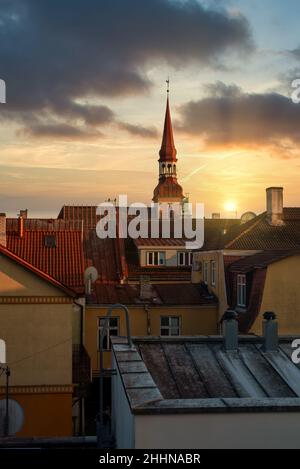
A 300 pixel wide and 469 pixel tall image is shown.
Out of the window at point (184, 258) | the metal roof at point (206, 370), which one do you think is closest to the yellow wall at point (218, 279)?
the window at point (184, 258)

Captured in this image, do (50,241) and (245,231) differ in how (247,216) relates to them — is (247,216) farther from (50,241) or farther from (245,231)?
(50,241)

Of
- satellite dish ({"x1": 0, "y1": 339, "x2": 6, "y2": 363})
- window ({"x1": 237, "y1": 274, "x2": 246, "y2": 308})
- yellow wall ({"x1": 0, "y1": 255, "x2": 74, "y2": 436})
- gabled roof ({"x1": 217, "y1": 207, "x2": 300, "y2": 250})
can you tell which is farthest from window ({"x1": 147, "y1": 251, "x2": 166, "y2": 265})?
satellite dish ({"x1": 0, "y1": 339, "x2": 6, "y2": 363})

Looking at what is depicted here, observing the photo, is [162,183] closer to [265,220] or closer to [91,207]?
[91,207]

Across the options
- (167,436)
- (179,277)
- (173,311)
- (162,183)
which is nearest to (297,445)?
(167,436)

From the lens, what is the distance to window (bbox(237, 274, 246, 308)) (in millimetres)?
27688

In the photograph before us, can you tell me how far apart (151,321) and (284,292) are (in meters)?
7.37

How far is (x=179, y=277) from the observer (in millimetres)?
44594

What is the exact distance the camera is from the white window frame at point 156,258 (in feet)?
147

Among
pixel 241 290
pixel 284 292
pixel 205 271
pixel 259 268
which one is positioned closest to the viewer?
pixel 284 292

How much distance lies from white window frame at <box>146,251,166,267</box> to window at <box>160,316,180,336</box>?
14.5 meters

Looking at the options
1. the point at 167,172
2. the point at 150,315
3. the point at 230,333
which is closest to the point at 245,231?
the point at 150,315

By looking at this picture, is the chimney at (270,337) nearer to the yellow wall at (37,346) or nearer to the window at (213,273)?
the yellow wall at (37,346)

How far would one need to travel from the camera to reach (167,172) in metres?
101

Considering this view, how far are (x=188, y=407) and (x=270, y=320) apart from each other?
5621 mm
